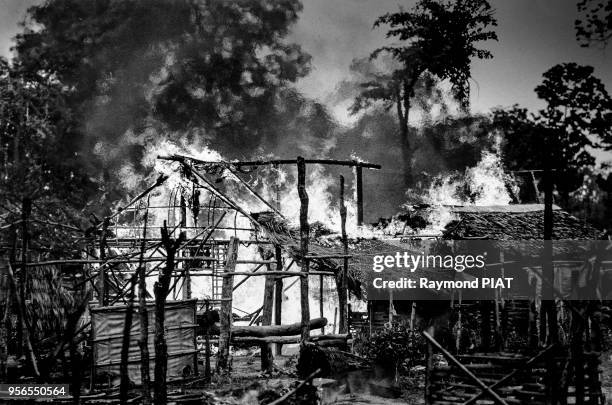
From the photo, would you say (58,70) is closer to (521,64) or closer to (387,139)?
(387,139)

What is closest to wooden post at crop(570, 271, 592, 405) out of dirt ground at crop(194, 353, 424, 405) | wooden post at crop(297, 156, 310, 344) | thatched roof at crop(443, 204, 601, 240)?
dirt ground at crop(194, 353, 424, 405)

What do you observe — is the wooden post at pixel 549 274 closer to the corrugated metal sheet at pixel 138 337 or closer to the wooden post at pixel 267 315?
the wooden post at pixel 267 315

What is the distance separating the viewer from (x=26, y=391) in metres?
12.0

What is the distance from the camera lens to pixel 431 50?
36.4 metres

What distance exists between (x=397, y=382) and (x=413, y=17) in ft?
83.5

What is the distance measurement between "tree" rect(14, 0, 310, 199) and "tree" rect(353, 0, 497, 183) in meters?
7.85

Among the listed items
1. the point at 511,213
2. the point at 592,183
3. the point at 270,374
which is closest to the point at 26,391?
the point at 270,374

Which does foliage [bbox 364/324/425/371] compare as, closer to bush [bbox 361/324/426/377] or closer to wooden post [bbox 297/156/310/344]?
bush [bbox 361/324/426/377]

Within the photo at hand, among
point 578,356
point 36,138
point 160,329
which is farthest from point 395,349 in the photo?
point 36,138

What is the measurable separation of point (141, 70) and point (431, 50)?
16.5 metres

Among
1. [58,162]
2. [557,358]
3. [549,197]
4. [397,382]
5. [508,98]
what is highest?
[508,98]

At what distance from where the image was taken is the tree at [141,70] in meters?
36.4

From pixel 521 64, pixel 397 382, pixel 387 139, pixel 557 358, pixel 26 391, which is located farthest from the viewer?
pixel 387 139

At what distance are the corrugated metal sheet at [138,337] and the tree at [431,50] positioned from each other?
2449cm
